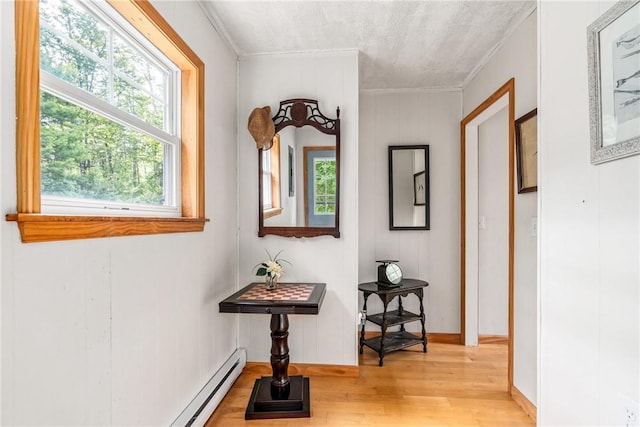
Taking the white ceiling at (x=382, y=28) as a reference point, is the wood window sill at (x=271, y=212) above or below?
below

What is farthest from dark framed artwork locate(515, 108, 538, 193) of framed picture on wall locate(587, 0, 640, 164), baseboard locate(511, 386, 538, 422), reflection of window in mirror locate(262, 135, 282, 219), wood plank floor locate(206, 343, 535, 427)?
reflection of window in mirror locate(262, 135, 282, 219)

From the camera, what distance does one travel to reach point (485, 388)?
7.59ft

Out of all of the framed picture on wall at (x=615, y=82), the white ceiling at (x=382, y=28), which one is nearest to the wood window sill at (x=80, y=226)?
the white ceiling at (x=382, y=28)

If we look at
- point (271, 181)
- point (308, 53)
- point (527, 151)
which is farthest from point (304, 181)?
point (527, 151)

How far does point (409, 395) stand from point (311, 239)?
1288 millimetres

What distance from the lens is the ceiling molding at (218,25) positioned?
1.93 m

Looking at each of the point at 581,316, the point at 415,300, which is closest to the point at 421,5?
the point at 581,316

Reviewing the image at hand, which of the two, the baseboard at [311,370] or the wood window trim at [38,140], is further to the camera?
the baseboard at [311,370]

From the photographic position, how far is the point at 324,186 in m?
2.50

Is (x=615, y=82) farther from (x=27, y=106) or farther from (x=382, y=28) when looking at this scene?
(x=27, y=106)

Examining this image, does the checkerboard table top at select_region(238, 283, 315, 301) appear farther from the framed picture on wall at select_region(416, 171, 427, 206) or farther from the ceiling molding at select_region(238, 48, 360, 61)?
the ceiling molding at select_region(238, 48, 360, 61)

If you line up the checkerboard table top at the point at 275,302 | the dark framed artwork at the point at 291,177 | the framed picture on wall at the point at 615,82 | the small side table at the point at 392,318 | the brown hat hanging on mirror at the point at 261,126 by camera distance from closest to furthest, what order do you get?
the framed picture on wall at the point at 615,82
the checkerboard table top at the point at 275,302
the brown hat hanging on mirror at the point at 261,126
the dark framed artwork at the point at 291,177
the small side table at the point at 392,318

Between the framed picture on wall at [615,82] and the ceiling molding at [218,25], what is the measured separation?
1923 mm

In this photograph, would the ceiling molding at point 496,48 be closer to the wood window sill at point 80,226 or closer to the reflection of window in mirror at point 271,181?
the reflection of window in mirror at point 271,181
